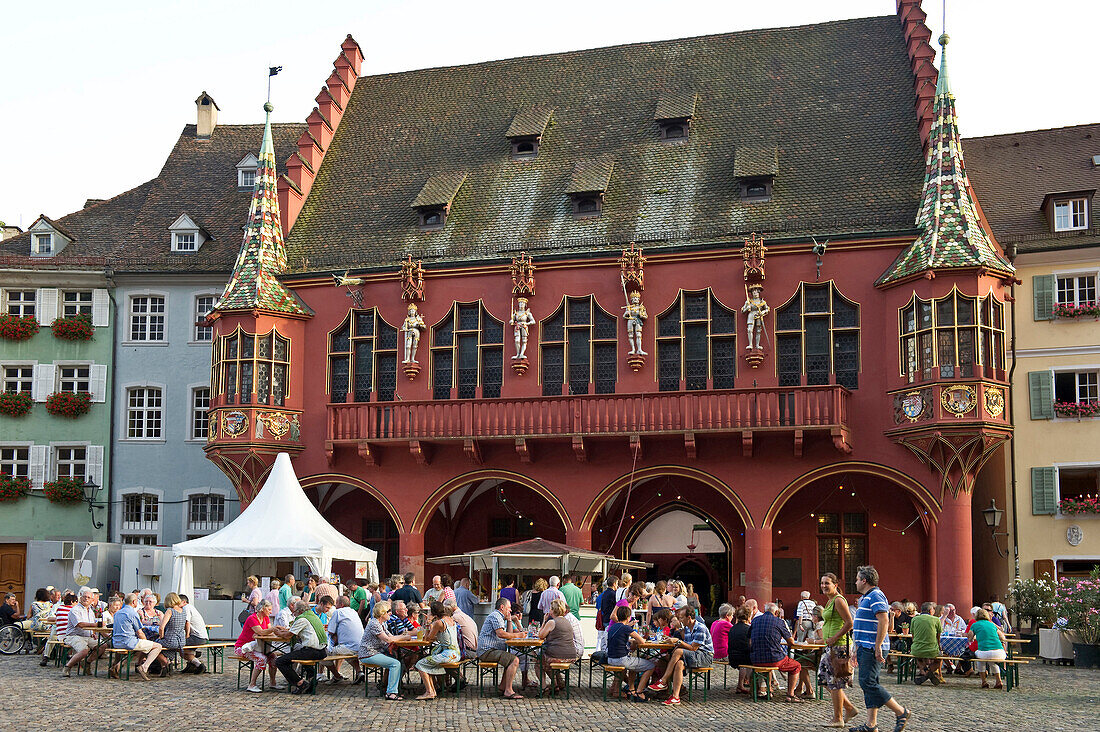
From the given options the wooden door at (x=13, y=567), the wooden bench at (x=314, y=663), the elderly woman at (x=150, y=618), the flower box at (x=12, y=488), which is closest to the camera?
→ the wooden bench at (x=314, y=663)

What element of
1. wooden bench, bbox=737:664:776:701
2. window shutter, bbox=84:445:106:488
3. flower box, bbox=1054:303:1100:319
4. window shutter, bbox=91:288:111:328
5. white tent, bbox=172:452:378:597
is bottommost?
wooden bench, bbox=737:664:776:701

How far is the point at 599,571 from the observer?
26.6 meters

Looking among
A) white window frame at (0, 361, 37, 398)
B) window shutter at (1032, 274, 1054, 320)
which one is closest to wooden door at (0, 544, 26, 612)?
white window frame at (0, 361, 37, 398)

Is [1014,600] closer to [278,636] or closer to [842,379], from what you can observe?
[842,379]

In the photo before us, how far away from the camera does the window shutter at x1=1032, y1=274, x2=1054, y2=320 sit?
104 ft

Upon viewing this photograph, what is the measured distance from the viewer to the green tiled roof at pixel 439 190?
32.9 metres

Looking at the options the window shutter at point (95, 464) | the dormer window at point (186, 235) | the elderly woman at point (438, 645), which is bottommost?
the elderly woman at point (438, 645)

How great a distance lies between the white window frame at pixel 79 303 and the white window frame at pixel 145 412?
2.43 m

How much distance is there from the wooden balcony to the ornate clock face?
2.09 m

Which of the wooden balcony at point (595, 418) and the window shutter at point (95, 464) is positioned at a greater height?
the wooden balcony at point (595, 418)

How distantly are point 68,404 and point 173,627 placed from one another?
1770 centimetres

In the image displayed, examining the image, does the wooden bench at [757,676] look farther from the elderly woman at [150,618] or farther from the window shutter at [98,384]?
the window shutter at [98,384]

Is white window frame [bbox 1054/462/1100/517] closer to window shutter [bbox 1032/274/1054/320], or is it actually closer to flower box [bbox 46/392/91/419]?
window shutter [bbox 1032/274/1054/320]

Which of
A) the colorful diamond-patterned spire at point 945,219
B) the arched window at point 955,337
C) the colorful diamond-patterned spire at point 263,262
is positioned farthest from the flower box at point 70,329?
the arched window at point 955,337
